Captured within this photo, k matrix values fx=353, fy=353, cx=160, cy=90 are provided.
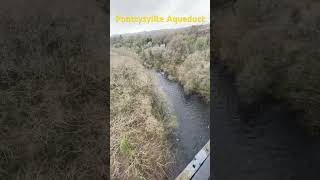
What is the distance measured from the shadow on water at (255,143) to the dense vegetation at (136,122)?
412mm

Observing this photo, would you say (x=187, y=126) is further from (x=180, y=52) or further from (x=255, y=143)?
(x=255, y=143)

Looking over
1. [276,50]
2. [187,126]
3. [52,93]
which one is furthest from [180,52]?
[276,50]

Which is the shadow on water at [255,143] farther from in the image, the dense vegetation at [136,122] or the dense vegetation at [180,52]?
the dense vegetation at [136,122]

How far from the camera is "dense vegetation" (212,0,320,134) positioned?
9.34ft

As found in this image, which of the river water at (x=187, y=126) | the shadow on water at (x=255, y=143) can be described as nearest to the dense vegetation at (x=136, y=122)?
the river water at (x=187, y=126)

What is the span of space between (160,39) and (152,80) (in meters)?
0.27

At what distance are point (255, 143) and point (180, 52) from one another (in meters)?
0.96

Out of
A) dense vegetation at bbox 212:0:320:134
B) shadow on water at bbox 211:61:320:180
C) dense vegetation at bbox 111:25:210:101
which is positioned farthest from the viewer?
dense vegetation at bbox 212:0:320:134

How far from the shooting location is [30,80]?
2400mm

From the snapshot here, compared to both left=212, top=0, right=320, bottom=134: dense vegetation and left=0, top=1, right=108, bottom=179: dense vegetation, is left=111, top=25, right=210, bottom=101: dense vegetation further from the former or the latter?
left=212, top=0, right=320, bottom=134: dense vegetation

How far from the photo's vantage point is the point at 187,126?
7.55 ft

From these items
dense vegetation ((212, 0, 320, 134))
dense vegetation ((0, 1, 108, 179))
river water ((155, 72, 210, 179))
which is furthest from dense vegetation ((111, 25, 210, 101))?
dense vegetation ((212, 0, 320, 134))

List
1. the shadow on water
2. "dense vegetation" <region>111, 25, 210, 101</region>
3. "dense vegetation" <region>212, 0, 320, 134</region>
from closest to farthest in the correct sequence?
1. "dense vegetation" <region>111, 25, 210, 101</region>
2. the shadow on water
3. "dense vegetation" <region>212, 0, 320, 134</region>

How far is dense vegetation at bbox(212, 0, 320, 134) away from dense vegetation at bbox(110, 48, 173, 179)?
0.84 meters
